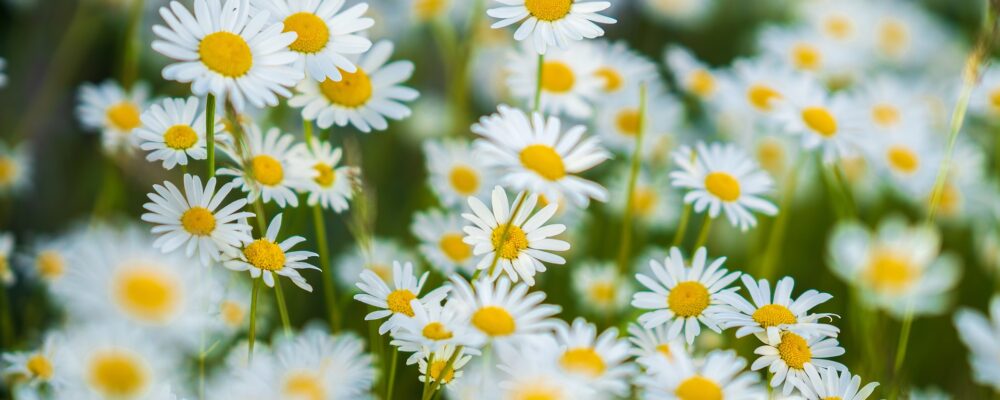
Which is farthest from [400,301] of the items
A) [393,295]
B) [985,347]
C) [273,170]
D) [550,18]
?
[985,347]

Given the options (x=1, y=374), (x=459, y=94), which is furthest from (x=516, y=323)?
(x=459, y=94)

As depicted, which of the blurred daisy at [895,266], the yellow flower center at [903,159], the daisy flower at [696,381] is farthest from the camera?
the yellow flower center at [903,159]

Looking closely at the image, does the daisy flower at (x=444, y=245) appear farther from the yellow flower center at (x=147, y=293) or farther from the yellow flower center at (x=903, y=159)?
the yellow flower center at (x=903, y=159)

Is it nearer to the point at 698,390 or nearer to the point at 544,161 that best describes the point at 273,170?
the point at 544,161

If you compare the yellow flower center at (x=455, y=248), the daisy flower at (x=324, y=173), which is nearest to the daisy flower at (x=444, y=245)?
the yellow flower center at (x=455, y=248)

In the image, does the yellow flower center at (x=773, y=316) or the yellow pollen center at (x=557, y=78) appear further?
the yellow pollen center at (x=557, y=78)
